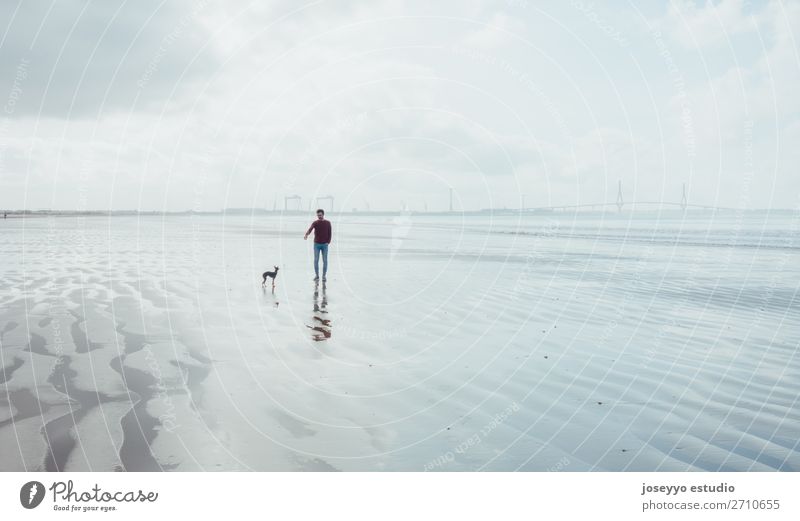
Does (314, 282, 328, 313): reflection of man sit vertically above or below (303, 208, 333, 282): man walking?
below

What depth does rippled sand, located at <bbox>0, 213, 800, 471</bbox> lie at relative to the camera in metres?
5.88

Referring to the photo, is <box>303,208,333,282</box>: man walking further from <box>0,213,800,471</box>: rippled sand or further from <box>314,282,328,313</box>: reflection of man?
<box>314,282,328,313</box>: reflection of man

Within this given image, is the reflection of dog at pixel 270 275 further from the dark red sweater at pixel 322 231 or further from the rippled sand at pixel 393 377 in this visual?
the dark red sweater at pixel 322 231

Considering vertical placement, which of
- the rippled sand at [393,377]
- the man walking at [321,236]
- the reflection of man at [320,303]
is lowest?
the reflection of man at [320,303]

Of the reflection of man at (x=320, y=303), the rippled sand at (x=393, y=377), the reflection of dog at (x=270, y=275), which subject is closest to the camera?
the rippled sand at (x=393, y=377)

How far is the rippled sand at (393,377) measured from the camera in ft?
19.3

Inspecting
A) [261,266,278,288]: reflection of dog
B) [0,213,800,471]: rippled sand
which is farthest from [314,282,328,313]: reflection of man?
[261,266,278,288]: reflection of dog

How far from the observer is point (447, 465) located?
5.66 metres

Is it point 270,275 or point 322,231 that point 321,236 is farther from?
point 270,275

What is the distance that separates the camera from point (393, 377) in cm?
847

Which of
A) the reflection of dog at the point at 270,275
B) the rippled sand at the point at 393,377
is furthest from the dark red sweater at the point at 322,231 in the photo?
the reflection of dog at the point at 270,275

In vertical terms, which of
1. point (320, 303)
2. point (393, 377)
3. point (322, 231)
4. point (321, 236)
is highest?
point (322, 231)

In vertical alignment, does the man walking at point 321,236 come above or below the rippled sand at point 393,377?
above

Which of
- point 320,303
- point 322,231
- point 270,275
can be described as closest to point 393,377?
point 320,303
